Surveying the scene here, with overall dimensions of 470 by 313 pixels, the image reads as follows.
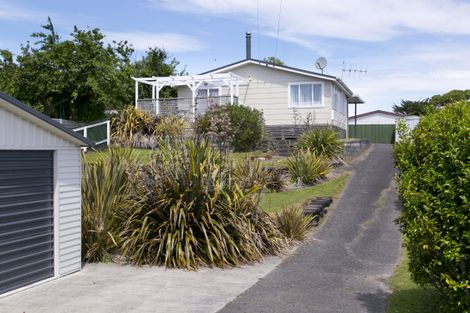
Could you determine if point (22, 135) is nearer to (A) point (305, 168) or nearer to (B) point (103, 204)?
(B) point (103, 204)

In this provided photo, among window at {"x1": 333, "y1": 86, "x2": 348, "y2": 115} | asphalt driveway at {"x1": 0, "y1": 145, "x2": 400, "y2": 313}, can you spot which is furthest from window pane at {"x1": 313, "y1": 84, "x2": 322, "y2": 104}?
asphalt driveway at {"x1": 0, "y1": 145, "x2": 400, "y2": 313}

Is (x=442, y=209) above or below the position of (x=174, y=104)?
below

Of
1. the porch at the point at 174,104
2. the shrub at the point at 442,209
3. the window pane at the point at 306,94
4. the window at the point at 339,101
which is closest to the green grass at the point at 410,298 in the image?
the shrub at the point at 442,209

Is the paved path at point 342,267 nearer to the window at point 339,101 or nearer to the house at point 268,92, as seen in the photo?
the house at point 268,92

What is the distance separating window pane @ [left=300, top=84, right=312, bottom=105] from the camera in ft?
96.6

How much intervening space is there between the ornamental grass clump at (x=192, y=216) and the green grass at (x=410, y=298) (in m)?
2.95

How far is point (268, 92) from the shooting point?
30172mm

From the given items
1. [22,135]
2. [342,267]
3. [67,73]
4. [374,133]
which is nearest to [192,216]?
[342,267]

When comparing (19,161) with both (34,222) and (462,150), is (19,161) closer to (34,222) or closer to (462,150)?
(34,222)

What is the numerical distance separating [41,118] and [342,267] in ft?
19.5

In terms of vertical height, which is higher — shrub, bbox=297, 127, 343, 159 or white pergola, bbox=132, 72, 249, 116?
white pergola, bbox=132, 72, 249, 116

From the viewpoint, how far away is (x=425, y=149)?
21.2 feet

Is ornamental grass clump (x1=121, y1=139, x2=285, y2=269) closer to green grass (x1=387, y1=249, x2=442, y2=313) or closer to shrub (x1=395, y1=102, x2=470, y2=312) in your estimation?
green grass (x1=387, y1=249, x2=442, y2=313)

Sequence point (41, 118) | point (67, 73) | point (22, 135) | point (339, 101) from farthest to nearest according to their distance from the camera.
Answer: point (339, 101) < point (67, 73) < point (41, 118) < point (22, 135)
